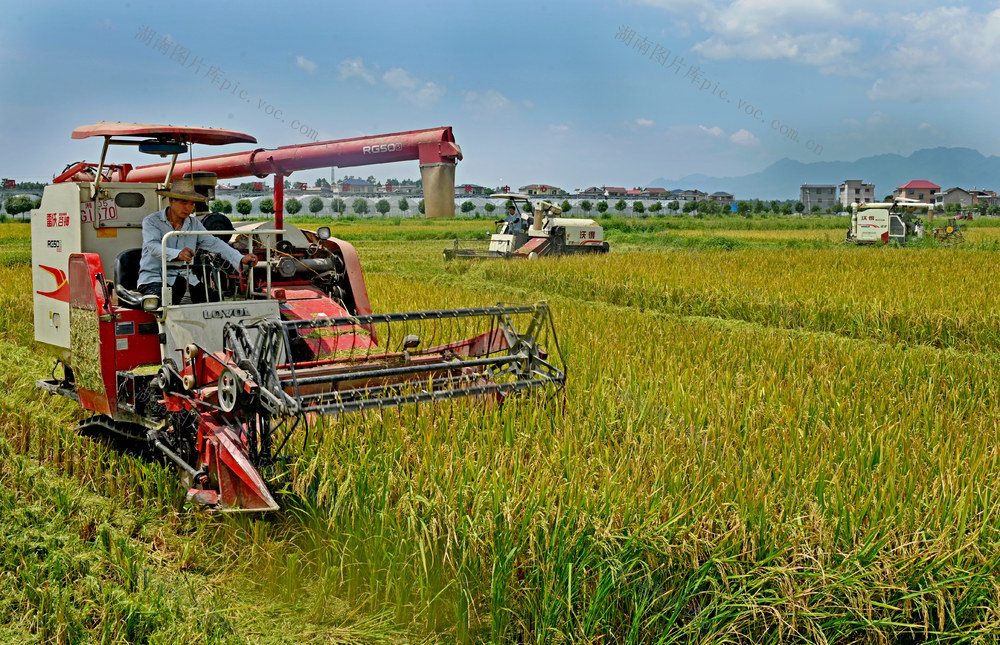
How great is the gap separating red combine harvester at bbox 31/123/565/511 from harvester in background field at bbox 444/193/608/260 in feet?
47.9

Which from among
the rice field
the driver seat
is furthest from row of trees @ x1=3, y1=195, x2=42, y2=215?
the rice field

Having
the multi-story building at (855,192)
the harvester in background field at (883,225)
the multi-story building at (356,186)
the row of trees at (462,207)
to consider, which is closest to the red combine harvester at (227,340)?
the harvester in background field at (883,225)

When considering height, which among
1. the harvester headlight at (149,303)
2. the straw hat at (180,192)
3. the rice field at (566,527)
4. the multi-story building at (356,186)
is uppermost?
the multi-story building at (356,186)

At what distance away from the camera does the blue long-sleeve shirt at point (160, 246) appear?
17.5ft

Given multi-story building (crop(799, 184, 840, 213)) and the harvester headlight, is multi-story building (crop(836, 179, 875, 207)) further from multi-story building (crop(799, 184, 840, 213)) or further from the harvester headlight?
the harvester headlight

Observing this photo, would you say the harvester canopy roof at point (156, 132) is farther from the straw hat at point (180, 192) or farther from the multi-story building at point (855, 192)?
the multi-story building at point (855, 192)

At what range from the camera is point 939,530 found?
3264 mm

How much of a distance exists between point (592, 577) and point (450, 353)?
273 cm

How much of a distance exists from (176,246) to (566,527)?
355 centimetres

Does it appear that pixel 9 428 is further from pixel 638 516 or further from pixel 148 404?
pixel 638 516

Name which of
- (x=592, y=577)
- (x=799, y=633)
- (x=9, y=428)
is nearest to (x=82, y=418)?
(x=9, y=428)

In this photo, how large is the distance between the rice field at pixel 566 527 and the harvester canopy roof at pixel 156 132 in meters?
2.05

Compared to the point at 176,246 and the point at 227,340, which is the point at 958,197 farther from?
the point at 227,340

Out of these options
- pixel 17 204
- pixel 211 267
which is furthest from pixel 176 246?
pixel 17 204
